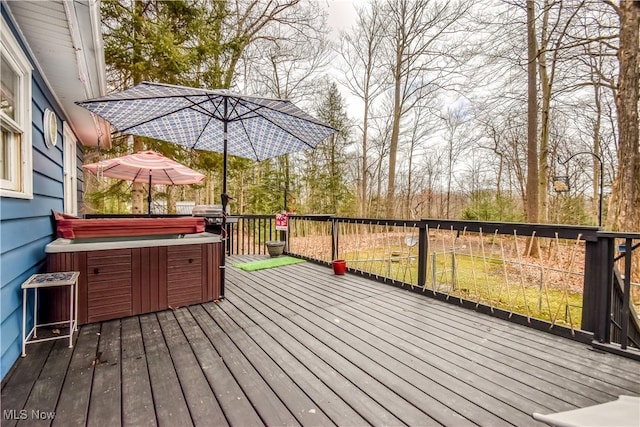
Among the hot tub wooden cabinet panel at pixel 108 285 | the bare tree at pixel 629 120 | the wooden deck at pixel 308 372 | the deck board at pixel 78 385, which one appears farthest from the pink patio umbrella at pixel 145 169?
the bare tree at pixel 629 120

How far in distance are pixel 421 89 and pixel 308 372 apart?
12.0m

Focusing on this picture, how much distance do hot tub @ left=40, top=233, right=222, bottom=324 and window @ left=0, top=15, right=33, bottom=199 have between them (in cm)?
69

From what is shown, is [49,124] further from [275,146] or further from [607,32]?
[607,32]

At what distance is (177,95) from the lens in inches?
108

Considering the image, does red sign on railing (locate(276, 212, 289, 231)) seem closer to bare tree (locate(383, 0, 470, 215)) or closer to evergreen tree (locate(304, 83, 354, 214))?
bare tree (locate(383, 0, 470, 215))

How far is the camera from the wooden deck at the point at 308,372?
153 cm

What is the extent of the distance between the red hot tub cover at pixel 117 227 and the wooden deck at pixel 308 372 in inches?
34.4

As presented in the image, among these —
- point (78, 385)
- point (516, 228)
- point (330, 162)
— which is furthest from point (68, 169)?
point (330, 162)

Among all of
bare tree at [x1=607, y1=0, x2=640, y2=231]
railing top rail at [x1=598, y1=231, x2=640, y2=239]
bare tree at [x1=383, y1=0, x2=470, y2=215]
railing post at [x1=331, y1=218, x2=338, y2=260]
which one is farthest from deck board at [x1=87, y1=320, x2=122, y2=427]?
bare tree at [x1=383, y1=0, x2=470, y2=215]

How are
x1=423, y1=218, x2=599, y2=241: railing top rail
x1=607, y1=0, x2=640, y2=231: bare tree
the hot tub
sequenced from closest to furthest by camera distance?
1. x1=423, y1=218, x2=599, y2=241: railing top rail
2. the hot tub
3. x1=607, y1=0, x2=640, y2=231: bare tree

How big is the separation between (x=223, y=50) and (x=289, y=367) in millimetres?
7832

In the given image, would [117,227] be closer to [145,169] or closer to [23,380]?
[23,380]

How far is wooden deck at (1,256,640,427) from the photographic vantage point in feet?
5.03

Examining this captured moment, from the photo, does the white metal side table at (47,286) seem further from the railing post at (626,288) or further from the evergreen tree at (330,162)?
the evergreen tree at (330,162)
